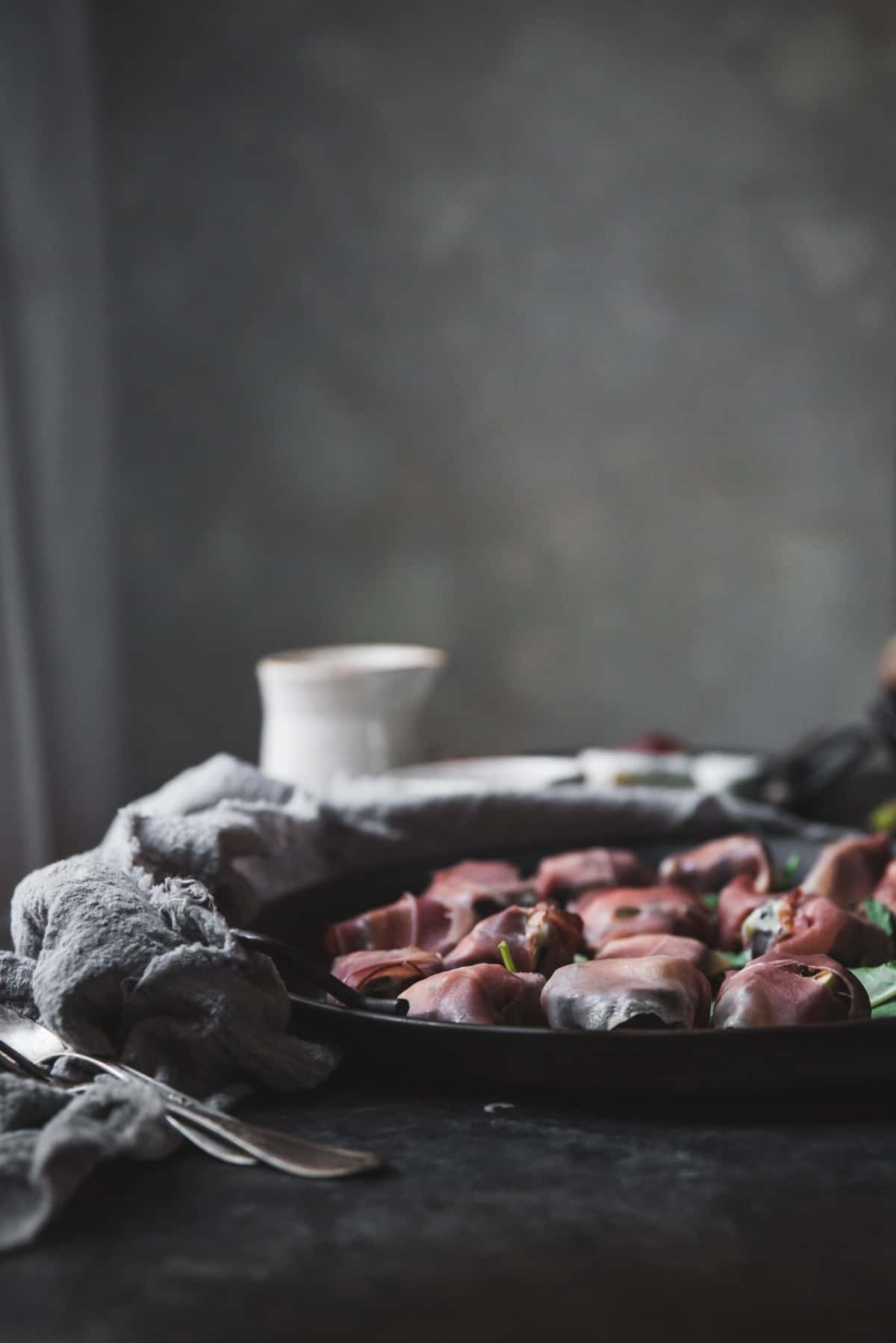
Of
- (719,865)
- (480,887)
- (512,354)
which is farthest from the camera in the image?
(512,354)

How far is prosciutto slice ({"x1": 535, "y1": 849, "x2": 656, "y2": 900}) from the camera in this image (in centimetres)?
92

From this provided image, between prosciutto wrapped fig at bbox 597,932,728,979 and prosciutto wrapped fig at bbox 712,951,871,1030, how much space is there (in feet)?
0.19

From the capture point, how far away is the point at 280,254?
2469 mm

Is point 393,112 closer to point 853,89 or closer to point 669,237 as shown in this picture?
point 669,237

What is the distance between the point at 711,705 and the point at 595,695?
221 mm

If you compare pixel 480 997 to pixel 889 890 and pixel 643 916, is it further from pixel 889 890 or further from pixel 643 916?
pixel 889 890

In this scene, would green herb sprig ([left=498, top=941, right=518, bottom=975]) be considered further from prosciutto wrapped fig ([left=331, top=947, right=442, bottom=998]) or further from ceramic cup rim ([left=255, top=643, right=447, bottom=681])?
ceramic cup rim ([left=255, top=643, right=447, bottom=681])

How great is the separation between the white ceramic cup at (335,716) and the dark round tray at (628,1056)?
25.2 inches

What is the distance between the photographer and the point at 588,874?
0.93 meters

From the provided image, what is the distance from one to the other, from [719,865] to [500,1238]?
510mm

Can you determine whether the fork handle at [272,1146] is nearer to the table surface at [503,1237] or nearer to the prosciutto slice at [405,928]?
the table surface at [503,1237]

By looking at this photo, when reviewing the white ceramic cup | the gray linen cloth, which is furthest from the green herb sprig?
the white ceramic cup

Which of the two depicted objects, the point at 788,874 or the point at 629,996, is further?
the point at 788,874

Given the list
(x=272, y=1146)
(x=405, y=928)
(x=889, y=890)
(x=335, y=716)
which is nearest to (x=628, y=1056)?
(x=272, y=1146)
